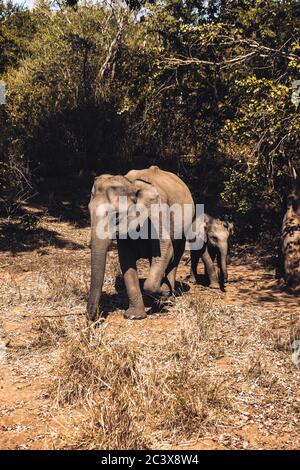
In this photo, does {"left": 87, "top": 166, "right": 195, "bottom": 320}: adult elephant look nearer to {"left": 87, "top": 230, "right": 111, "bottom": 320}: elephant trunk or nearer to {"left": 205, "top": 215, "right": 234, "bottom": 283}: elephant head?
{"left": 87, "top": 230, "right": 111, "bottom": 320}: elephant trunk

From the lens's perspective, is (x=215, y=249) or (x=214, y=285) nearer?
(x=215, y=249)

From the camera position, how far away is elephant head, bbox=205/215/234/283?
12125mm

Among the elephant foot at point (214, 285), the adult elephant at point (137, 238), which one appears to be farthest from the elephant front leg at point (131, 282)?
the elephant foot at point (214, 285)

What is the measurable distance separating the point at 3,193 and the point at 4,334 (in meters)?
7.95

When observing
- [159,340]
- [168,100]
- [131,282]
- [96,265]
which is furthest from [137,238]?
[168,100]

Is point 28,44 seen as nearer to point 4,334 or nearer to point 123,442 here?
point 4,334

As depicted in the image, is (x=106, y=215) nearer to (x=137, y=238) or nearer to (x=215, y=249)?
(x=137, y=238)

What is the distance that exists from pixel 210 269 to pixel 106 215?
3809mm

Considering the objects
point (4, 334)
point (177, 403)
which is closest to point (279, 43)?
point (4, 334)

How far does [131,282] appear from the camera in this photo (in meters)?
10.2

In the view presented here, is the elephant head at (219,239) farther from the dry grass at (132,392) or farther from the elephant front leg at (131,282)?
the dry grass at (132,392)

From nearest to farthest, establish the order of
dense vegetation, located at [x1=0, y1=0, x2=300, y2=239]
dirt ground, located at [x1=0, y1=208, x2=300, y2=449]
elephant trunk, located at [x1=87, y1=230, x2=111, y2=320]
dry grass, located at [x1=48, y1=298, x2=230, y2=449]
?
dry grass, located at [x1=48, y1=298, x2=230, y2=449] → dirt ground, located at [x1=0, y1=208, x2=300, y2=449] → elephant trunk, located at [x1=87, y1=230, x2=111, y2=320] → dense vegetation, located at [x1=0, y1=0, x2=300, y2=239]

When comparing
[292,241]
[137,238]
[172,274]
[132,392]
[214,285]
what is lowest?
[132,392]

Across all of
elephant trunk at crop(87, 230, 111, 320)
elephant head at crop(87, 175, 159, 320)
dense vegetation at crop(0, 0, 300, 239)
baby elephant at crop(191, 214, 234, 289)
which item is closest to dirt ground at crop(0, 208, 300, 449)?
baby elephant at crop(191, 214, 234, 289)
